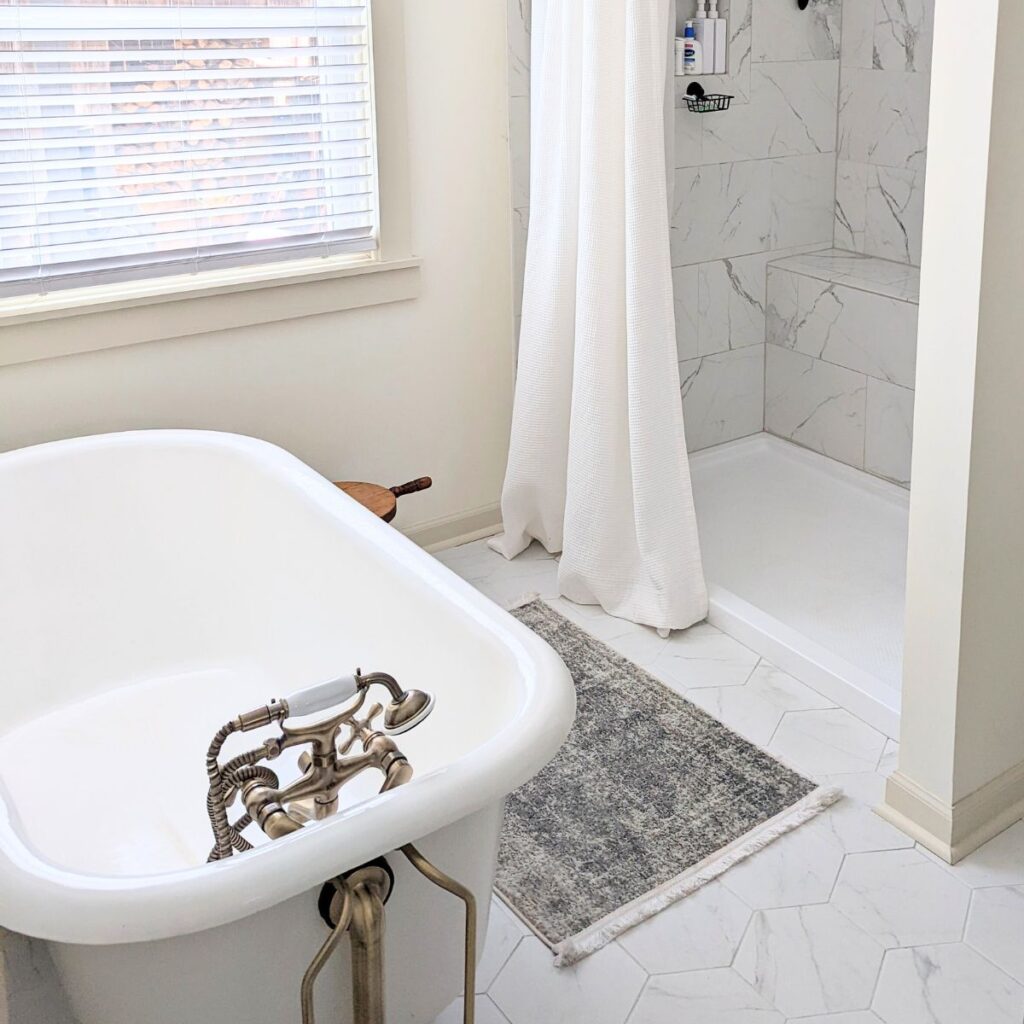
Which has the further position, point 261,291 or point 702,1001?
point 261,291

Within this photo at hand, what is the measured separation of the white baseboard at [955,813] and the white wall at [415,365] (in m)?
1.60

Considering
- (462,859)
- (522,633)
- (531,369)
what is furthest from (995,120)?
(531,369)

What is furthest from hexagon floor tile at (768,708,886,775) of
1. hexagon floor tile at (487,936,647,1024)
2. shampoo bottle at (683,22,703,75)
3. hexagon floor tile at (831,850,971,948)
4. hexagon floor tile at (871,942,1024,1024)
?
shampoo bottle at (683,22,703,75)

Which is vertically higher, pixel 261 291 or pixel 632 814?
pixel 261 291

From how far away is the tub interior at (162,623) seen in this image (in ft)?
7.04

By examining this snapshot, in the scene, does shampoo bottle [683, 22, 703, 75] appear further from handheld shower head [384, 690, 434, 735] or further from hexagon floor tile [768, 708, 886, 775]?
handheld shower head [384, 690, 434, 735]

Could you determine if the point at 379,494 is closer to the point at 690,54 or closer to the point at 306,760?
the point at 306,760

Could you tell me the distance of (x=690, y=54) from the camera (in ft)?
11.5

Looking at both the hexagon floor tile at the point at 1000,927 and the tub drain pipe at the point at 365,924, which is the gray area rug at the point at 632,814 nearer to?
the hexagon floor tile at the point at 1000,927

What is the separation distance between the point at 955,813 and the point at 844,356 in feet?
6.36

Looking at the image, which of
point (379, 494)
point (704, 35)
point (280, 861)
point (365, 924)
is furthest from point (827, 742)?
point (704, 35)

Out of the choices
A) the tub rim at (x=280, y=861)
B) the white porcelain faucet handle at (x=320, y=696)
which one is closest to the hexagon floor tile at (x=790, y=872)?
the tub rim at (x=280, y=861)

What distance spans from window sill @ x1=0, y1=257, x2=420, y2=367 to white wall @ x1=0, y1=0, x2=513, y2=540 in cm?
3

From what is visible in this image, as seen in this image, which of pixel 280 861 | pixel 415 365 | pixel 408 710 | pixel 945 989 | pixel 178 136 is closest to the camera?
pixel 280 861
